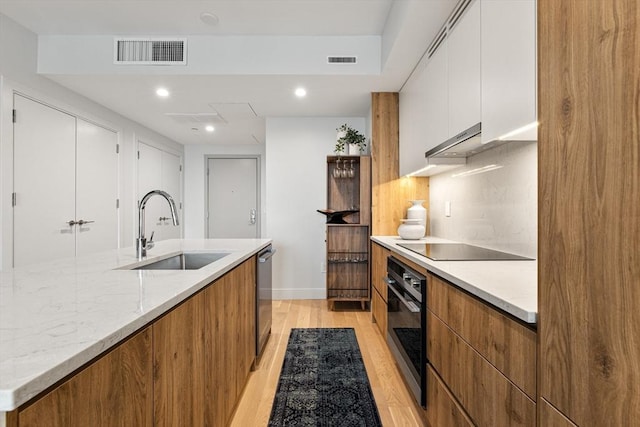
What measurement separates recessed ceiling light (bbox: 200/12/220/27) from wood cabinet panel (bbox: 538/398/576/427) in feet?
9.86

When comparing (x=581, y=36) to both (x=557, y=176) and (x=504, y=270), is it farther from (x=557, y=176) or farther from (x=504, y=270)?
(x=504, y=270)

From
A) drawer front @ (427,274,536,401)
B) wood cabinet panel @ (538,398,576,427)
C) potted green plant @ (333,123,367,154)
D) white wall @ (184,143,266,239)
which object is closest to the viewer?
wood cabinet panel @ (538,398,576,427)

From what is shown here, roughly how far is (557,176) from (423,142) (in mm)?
1954

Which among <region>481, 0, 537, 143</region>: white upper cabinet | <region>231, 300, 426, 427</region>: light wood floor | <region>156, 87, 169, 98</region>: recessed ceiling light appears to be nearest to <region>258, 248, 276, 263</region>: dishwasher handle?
<region>231, 300, 426, 427</region>: light wood floor

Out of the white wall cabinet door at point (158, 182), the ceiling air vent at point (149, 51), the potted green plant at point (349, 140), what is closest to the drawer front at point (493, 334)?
the potted green plant at point (349, 140)

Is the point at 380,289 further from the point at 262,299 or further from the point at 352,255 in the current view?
→ the point at 262,299

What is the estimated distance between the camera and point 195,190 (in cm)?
599

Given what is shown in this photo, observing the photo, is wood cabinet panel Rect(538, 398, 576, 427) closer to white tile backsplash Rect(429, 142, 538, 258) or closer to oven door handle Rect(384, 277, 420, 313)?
oven door handle Rect(384, 277, 420, 313)

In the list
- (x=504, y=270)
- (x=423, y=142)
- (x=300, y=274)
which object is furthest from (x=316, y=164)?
(x=504, y=270)

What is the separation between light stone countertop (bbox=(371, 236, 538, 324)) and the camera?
870 mm

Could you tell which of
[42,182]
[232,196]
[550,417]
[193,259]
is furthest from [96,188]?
[550,417]

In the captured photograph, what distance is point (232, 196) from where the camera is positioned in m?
6.02

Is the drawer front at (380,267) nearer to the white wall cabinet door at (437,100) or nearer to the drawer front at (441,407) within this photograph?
the white wall cabinet door at (437,100)

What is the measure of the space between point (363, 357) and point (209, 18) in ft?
9.48
